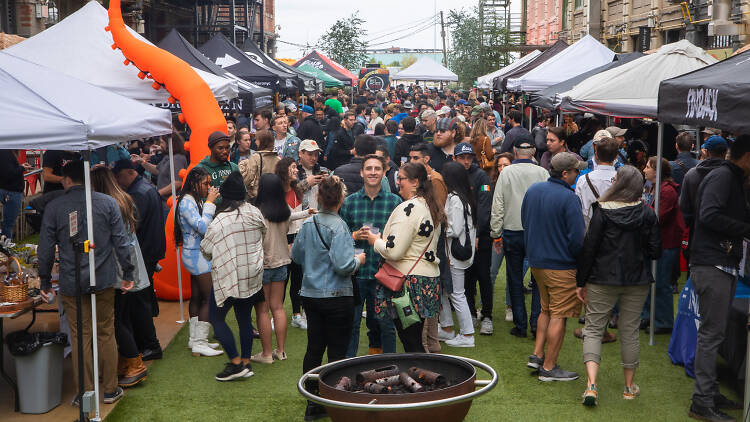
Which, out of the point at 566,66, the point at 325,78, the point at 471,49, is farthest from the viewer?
the point at 471,49

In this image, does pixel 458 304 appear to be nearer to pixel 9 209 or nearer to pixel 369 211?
pixel 369 211

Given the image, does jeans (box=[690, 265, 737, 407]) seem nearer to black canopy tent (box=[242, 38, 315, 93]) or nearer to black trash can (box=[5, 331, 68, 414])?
black trash can (box=[5, 331, 68, 414])

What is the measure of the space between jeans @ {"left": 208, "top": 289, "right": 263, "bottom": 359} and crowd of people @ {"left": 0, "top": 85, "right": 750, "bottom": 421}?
0.7 inches

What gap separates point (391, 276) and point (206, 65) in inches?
324

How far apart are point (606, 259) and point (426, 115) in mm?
7005

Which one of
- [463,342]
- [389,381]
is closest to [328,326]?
[389,381]

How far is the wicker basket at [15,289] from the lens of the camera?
604 cm

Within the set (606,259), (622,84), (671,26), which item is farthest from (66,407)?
(671,26)

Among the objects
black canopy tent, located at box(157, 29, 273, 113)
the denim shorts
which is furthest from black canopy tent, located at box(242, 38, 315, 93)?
the denim shorts

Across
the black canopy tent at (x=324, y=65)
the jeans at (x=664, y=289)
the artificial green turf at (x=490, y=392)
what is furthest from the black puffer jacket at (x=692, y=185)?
the black canopy tent at (x=324, y=65)

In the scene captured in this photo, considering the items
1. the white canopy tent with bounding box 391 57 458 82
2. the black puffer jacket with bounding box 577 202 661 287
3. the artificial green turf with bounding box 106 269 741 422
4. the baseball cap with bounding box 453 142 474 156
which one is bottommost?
the artificial green turf with bounding box 106 269 741 422

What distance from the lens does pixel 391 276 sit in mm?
6035

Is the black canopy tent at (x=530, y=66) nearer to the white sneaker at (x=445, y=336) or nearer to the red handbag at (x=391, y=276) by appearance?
the white sneaker at (x=445, y=336)

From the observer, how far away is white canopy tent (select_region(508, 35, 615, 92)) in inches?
630
